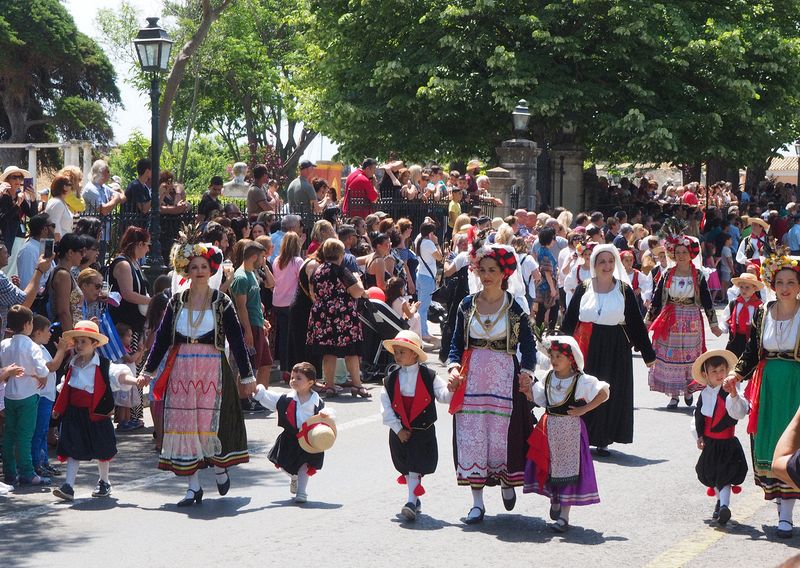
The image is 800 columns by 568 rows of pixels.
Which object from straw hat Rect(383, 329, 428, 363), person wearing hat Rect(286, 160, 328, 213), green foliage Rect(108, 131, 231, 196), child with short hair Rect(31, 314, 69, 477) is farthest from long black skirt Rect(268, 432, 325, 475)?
green foliage Rect(108, 131, 231, 196)

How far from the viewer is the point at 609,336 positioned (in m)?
10.9

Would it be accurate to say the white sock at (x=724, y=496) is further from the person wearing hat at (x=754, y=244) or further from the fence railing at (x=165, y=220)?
the person wearing hat at (x=754, y=244)

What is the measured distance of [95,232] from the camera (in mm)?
12289

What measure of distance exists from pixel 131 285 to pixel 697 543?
19.5 ft

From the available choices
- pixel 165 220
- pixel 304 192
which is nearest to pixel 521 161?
pixel 304 192

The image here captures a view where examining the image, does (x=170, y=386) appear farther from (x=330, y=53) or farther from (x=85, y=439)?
(x=330, y=53)

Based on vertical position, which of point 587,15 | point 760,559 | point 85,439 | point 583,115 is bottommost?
point 760,559

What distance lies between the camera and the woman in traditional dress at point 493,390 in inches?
332

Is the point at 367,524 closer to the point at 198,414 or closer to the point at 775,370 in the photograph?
the point at 198,414

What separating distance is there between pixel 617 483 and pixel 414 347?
220 cm

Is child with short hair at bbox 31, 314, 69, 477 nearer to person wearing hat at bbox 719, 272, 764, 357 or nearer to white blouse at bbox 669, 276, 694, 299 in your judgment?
person wearing hat at bbox 719, 272, 764, 357

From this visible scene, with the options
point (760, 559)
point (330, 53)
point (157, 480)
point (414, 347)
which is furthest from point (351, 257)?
point (330, 53)

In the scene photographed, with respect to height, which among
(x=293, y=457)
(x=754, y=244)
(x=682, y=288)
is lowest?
(x=293, y=457)

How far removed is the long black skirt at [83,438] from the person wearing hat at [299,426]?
1.11m
